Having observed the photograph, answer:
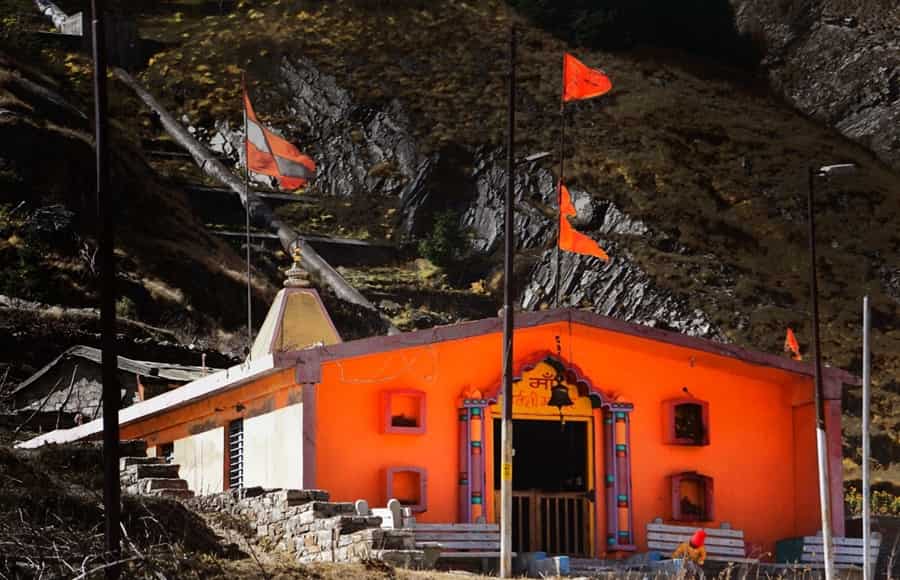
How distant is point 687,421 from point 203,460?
8622 millimetres

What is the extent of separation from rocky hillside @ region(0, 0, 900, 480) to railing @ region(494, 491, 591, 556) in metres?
31.0

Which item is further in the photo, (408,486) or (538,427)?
(538,427)

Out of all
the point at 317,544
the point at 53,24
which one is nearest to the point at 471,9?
the point at 53,24

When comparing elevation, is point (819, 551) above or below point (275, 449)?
below

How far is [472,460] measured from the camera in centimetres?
2908

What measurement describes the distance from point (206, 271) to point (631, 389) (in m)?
41.6

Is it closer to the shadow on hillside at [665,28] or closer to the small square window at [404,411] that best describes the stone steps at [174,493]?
the small square window at [404,411]

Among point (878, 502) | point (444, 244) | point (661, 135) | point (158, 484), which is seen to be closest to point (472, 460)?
point (158, 484)

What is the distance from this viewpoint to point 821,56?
91250 millimetres

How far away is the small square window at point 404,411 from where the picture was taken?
28.7 metres

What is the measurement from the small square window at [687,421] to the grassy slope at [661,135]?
25.6m

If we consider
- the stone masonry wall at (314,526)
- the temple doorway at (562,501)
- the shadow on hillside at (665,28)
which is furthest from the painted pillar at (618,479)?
the shadow on hillside at (665,28)

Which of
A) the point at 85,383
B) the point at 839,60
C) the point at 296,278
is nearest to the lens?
the point at 296,278

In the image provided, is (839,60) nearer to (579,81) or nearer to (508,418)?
(579,81)
